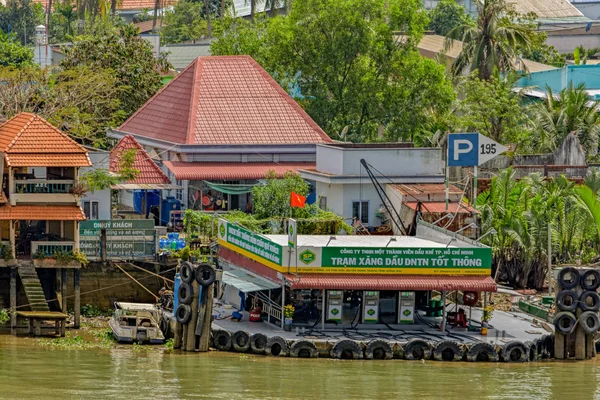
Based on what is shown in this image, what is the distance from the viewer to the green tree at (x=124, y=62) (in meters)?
81.3

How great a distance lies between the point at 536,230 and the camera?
58.7 m

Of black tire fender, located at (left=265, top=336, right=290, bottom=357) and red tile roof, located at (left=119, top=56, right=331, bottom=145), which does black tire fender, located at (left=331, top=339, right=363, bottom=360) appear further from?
red tile roof, located at (left=119, top=56, right=331, bottom=145)

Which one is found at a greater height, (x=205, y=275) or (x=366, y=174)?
(x=366, y=174)

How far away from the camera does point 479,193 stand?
67188 millimetres

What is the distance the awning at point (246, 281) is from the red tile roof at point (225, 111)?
675 inches

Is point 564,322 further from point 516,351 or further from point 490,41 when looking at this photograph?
point 490,41

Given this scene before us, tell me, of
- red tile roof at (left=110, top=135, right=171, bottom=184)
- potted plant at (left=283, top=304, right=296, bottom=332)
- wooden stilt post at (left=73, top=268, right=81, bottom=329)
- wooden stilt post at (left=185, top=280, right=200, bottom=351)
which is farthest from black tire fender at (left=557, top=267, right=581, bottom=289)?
red tile roof at (left=110, top=135, right=171, bottom=184)

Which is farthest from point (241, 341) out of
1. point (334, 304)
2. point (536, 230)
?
point (536, 230)

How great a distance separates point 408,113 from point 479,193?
33.6 feet

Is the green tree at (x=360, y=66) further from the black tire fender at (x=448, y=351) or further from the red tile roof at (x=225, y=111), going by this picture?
the black tire fender at (x=448, y=351)

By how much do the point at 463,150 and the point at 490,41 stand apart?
102 feet

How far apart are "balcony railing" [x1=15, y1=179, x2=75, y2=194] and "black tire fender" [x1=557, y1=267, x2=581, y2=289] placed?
16394 millimetres

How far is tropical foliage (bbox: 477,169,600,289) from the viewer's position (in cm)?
5872

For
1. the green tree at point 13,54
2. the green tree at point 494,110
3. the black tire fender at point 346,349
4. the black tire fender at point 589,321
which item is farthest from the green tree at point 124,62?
the black tire fender at point 589,321
